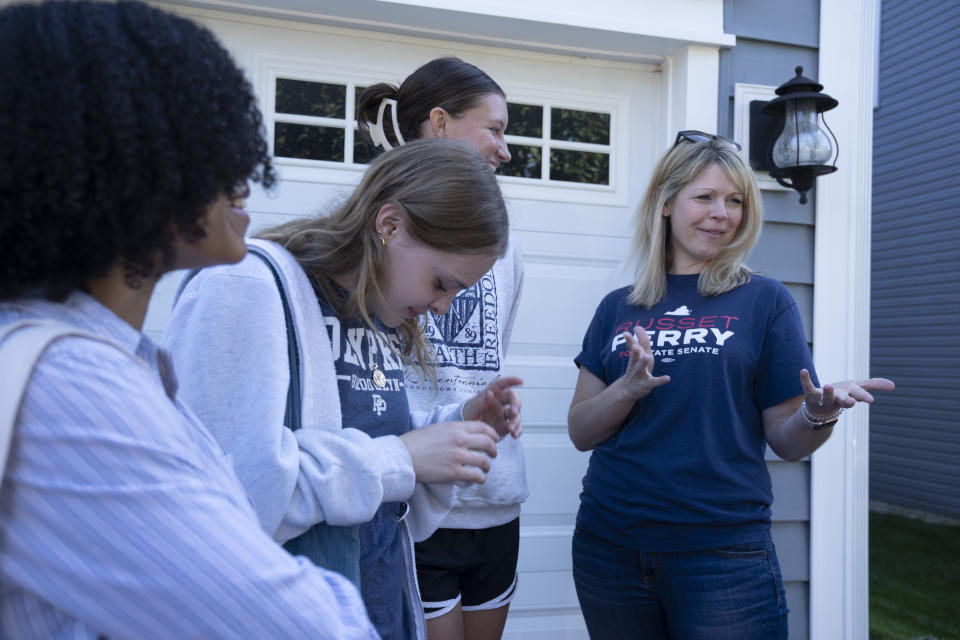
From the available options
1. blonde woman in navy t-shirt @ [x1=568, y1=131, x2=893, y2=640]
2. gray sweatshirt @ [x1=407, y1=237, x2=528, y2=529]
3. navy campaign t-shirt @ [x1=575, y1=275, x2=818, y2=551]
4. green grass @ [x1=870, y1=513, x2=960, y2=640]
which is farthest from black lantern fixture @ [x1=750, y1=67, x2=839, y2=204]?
green grass @ [x1=870, y1=513, x2=960, y2=640]

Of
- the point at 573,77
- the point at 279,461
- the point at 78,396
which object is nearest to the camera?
the point at 78,396

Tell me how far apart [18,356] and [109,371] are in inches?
2.6

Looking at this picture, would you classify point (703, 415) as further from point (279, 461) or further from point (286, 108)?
point (286, 108)

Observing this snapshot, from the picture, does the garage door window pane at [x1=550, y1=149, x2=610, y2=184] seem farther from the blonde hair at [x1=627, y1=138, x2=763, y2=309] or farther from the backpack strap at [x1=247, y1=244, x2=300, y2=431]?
the backpack strap at [x1=247, y1=244, x2=300, y2=431]

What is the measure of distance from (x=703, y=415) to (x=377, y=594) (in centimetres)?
99

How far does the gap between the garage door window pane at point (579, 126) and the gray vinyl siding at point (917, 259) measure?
6899mm

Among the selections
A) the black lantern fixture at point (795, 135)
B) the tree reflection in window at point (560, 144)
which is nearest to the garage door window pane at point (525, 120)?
the tree reflection in window at point (560, 144)

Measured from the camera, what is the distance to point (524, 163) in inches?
119

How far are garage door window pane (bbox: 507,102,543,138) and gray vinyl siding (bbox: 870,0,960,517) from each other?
23.3 feet

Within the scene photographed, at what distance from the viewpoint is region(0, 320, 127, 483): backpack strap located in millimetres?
587

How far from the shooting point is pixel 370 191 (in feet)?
4.70

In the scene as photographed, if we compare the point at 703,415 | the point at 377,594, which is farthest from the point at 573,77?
the point at 377,594

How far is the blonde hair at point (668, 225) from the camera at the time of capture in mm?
2162

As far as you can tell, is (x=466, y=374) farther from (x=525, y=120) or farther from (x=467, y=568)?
(x=525, y=120)
